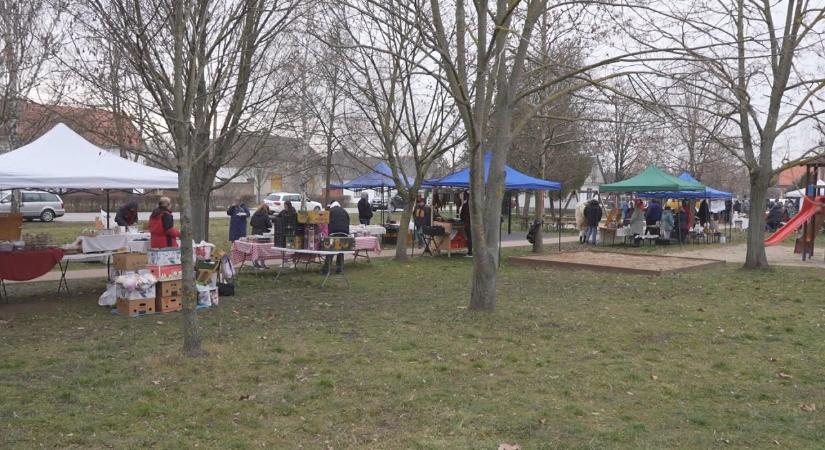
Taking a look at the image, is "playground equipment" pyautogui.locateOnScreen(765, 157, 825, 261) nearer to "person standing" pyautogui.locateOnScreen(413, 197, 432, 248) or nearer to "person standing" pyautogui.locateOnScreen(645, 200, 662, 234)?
"person standing" pyautogui.locateOnScreen(645, 200, 662, 234)

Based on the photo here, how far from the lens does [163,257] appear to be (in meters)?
9.26

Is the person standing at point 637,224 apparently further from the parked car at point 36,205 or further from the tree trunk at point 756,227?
the parked car at point 36,205

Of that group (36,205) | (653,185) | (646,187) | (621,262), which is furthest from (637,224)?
(36,205)

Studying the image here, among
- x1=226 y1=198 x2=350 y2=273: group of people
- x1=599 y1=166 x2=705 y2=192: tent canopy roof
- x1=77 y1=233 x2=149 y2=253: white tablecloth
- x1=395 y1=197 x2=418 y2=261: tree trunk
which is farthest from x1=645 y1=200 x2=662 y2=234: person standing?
x1=77 y1=233 x2=149 y2=253: white tablecloth

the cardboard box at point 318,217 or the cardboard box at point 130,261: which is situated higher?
the cardboard box at point 318,217

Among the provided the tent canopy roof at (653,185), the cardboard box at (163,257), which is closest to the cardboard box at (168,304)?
the cardboard box at (163,257)

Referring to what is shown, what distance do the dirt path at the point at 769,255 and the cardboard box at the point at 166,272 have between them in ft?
42.2

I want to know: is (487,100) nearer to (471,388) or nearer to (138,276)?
(471,388)

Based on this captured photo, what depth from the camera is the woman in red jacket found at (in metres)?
9.90

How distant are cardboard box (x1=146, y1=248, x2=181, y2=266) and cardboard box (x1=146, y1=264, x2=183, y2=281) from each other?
43 millimetres

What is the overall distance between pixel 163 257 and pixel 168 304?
631 millimetres

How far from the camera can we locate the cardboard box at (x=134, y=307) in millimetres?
8883

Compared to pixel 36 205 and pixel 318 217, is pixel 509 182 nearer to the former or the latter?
pixel 318 217

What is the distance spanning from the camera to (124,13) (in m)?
6.52
